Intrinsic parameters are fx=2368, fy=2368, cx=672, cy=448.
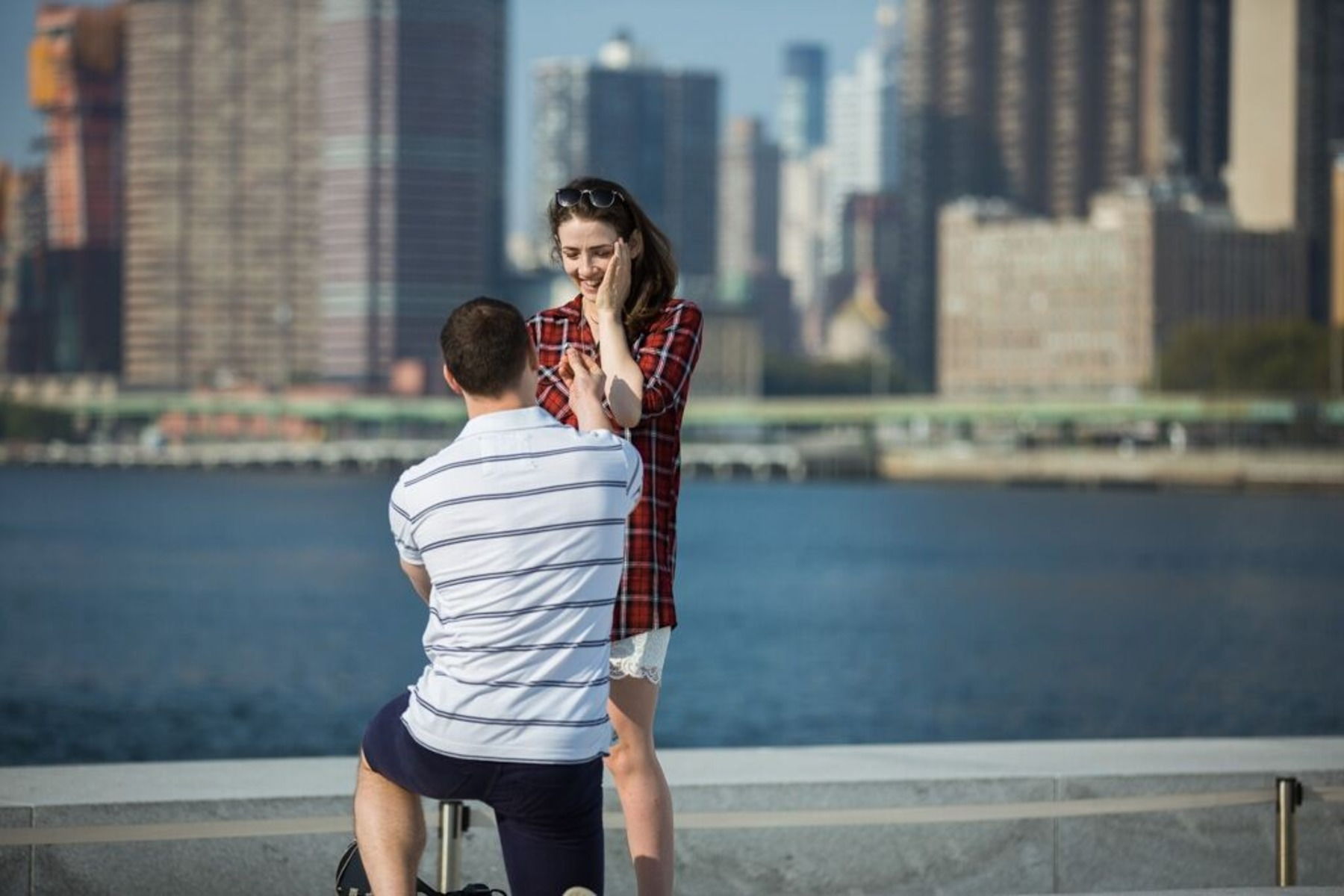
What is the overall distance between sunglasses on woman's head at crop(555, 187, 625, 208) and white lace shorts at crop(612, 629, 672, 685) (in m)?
0.76

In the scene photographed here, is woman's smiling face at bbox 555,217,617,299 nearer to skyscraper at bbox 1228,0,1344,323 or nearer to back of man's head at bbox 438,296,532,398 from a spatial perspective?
back of man's head at bbox 438,296,532,398

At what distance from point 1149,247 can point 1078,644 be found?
106 metres

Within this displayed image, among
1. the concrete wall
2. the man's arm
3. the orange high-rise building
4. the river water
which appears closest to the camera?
the man's arm

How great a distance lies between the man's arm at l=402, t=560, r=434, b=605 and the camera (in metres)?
3.74

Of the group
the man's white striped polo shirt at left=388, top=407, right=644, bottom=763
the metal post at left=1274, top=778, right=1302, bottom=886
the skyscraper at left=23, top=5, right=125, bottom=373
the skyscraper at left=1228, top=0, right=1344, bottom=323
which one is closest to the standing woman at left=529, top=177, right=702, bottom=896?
the man's white striped polo shirt at left=388, top=407, right=644, bottom=763

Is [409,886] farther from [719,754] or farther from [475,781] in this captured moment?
[719,754]

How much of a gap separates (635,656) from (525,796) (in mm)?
532

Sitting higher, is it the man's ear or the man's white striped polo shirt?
the man's ear

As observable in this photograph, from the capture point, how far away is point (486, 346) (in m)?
3.67

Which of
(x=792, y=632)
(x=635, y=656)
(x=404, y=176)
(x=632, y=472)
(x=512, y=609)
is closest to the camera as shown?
(x=512, y=609)

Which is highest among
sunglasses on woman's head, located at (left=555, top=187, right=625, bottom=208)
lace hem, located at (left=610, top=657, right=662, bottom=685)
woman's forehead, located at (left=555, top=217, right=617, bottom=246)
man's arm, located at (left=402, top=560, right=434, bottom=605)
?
sunglasses on woman's head, located at (left=555, top=187, right=625, bottom=208)

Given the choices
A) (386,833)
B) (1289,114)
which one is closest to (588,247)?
(386,833)

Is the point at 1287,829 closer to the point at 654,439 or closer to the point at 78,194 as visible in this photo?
the point at 654,439

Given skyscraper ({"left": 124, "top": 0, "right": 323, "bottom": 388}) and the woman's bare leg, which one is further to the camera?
skyscraper ({"left": 124, "top": 0, "right": 323, "bottom": 388})
